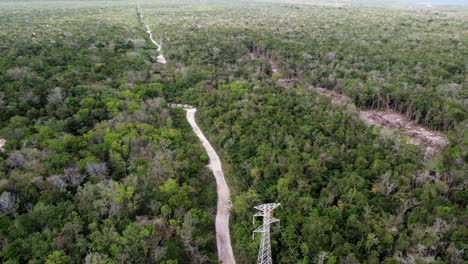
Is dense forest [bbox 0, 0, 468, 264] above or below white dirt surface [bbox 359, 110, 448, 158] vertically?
above

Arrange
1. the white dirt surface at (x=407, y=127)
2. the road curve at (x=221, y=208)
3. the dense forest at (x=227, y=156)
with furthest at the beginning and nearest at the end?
the white dirt surface at (x=407, y=127), the road curve at (x=221, y=208), the dense forest at (x=227, y=156)

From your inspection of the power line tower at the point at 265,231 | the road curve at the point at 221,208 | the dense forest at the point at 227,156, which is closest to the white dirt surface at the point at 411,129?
the dense forest at the point at 227,156

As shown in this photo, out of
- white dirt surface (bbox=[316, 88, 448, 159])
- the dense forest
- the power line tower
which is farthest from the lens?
white dirt surface (bbox=[316, 88, 448, 159])

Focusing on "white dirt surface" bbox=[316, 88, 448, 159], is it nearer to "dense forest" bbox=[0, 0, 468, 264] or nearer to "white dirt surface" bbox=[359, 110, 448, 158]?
"white dirt surface" bbox=[359, 110, 448, 158]

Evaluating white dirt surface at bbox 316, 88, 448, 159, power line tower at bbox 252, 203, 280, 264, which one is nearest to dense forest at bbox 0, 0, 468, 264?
white dirt surface at bbox 316, 88, 448, 159

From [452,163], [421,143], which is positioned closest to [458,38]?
[421,143]

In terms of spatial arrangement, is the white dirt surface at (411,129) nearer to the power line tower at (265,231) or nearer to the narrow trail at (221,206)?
the narrow trail at (221,206)
